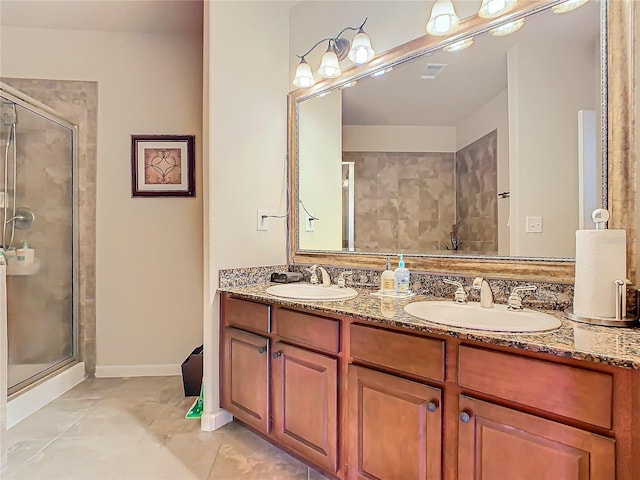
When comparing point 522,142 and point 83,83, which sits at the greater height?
point 83,83

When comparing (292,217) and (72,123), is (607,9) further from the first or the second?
(72,123)

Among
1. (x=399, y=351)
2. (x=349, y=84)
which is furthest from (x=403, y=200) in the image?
(x=399, y=351)

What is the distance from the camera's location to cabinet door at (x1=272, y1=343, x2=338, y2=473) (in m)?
1.47

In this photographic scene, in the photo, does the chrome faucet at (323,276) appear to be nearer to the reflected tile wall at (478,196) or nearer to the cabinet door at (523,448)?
the reflected tile wall at (478,196)

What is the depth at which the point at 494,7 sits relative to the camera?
4.99 feet

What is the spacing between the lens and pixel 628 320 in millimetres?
1113

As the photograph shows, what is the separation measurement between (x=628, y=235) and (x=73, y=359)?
339 centimetres

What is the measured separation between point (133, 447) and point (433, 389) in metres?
1.59

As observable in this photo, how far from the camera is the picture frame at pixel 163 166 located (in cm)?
282

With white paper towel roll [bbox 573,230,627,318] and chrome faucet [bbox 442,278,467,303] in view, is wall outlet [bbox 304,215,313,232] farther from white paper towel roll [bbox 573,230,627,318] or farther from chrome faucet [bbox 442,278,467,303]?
white paper towel roll [bbox 573,230,627,318]

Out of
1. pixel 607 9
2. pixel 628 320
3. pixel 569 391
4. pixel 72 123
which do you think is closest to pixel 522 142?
pixel 607 9

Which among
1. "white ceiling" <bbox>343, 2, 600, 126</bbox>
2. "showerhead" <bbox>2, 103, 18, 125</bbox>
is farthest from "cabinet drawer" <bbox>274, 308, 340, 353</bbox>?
"showerhead" <bbox>2, 103, 18, 125</bbox>

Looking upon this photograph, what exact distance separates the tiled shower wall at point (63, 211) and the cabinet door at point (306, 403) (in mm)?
1917

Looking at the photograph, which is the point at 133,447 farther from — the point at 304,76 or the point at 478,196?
the point at 304,76
